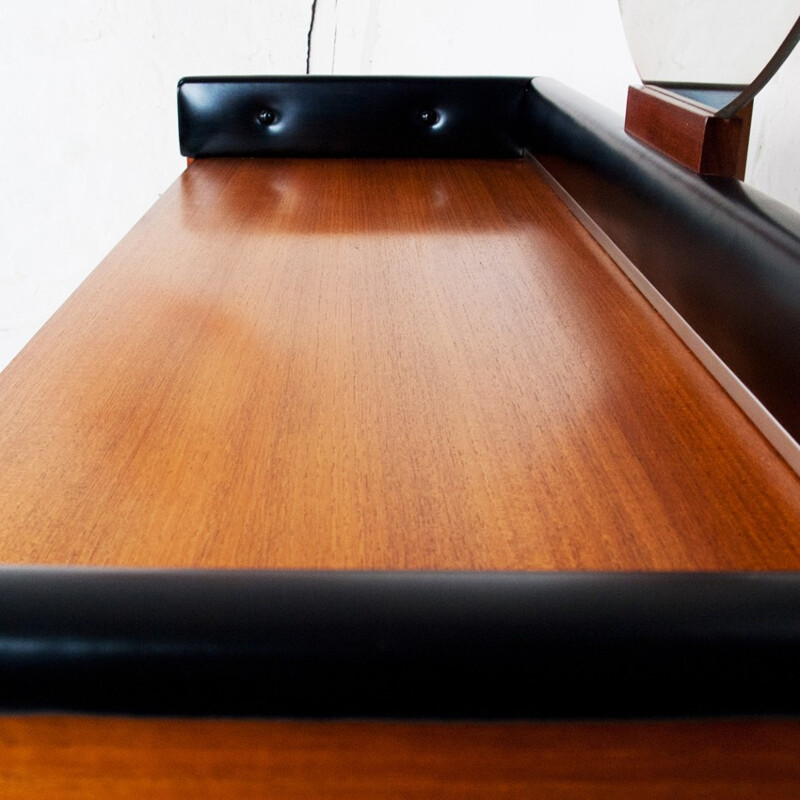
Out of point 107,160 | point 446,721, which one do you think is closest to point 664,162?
point 446,721

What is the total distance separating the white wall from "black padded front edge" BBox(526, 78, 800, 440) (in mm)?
1027

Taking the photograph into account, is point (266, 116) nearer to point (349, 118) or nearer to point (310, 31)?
point (349, 118)

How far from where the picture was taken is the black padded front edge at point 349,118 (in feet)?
4.40

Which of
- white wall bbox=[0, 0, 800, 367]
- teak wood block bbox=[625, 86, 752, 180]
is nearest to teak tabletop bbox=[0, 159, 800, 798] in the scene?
teak wood block bbox=[625, 86, 752, 180]

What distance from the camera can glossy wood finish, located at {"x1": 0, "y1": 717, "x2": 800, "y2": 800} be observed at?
348mm

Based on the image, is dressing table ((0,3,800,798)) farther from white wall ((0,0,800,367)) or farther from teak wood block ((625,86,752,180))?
white wall ((0,0,800,367))

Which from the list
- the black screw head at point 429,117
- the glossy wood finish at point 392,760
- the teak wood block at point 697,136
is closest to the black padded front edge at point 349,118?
the black screw head at point 429,117

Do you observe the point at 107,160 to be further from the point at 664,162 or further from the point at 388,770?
the point at 388,770

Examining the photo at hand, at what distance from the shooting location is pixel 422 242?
93 cm

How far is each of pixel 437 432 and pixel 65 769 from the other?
26cm

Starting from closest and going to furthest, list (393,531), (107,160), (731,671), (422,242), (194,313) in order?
(731,671) < (393,531) < (194,313) < (422,242) < (107,160)

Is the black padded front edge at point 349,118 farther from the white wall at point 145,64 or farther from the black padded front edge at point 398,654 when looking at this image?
the black padded front edge at point 398,654

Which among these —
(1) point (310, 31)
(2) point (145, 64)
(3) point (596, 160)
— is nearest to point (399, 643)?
(3) point (596, 160)

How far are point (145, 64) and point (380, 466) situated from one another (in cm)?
194
